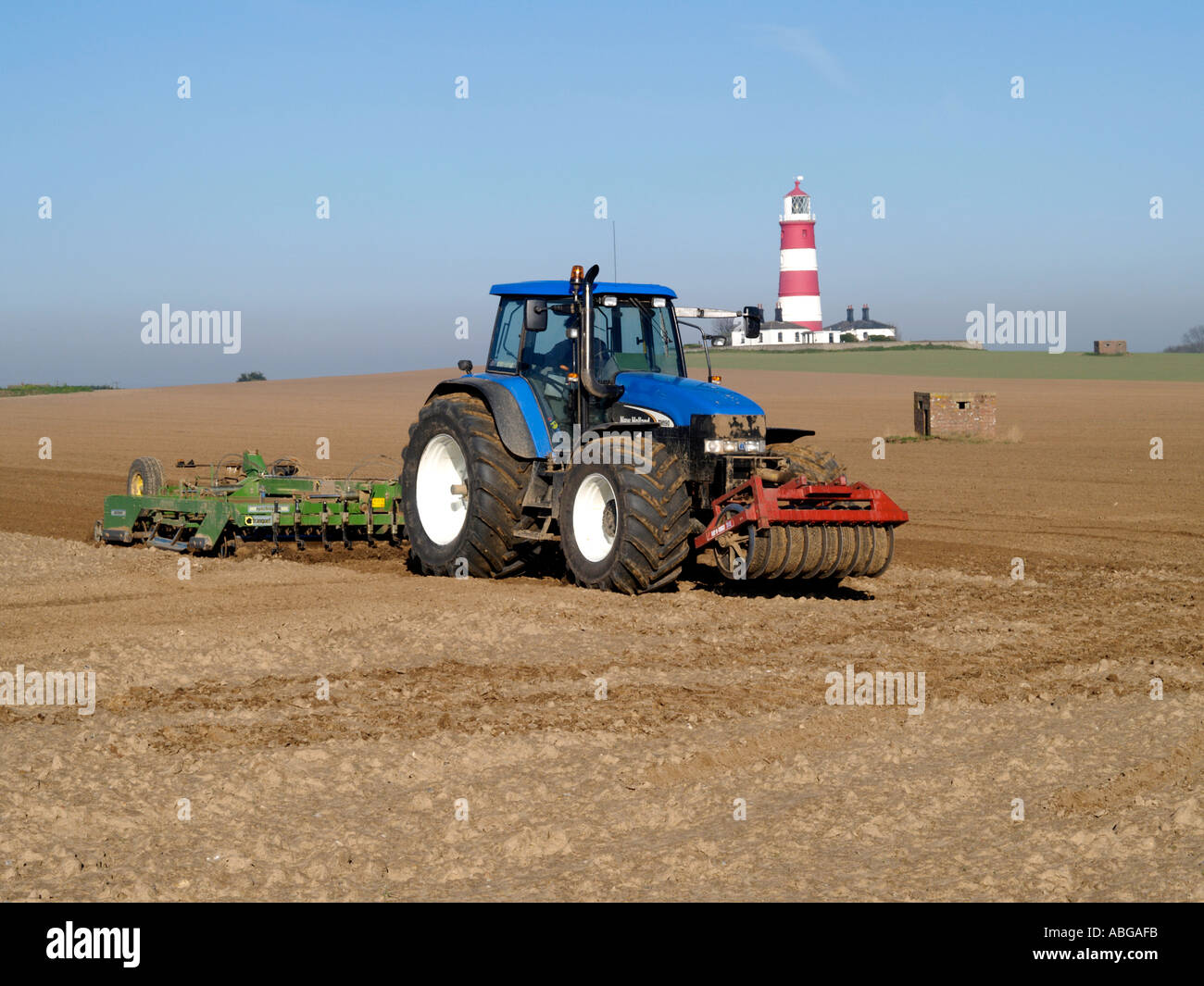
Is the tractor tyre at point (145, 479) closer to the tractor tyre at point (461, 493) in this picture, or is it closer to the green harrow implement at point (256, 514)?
the green harrow implement at point (256, 514)

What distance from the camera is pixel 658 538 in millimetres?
9531

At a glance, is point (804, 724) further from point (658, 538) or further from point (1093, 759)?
point (658, 538)

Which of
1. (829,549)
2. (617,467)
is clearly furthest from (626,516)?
(829,549)

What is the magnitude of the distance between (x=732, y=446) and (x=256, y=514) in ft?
14.8

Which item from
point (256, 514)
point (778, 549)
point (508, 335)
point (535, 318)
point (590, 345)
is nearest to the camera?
point (778, 549)

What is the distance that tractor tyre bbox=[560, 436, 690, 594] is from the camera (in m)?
9.51

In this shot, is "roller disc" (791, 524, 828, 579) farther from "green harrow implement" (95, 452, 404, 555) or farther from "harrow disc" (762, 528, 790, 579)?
"green harrow implement" (95, 452, 404, 555)

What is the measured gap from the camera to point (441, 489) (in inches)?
471

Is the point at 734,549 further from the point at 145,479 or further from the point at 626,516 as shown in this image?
the point at 145,479

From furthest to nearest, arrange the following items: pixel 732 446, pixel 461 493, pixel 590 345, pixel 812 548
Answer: pixel 461 493 → pixel 590 345 → pixel 732 446 → pixel 812 548

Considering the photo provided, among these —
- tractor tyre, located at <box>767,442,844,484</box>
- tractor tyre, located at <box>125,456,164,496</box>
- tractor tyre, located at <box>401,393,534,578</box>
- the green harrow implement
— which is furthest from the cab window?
tractor tyre, located at <box>125,456,164,496</box>
